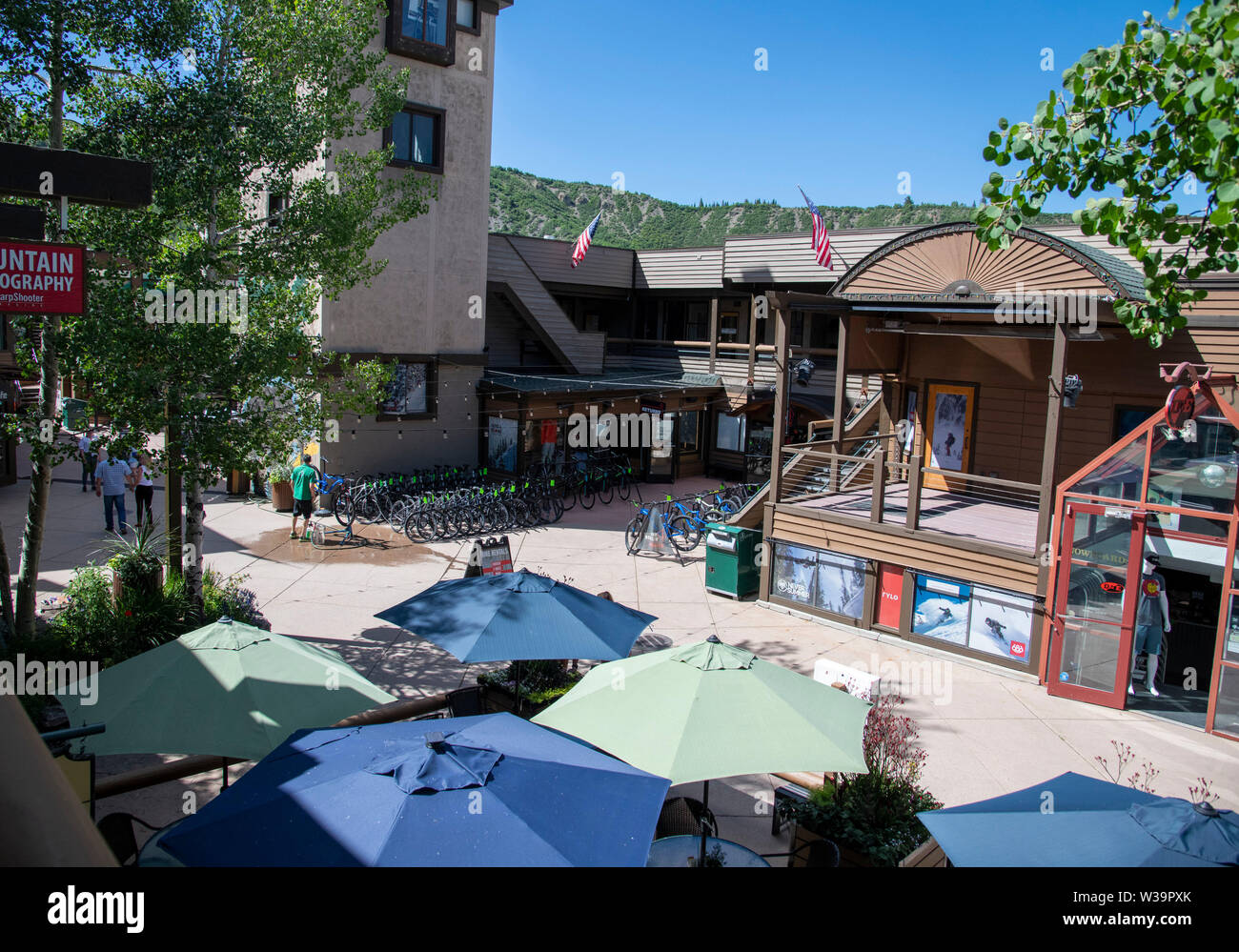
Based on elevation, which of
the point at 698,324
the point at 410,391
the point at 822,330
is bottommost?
the point at 410,391

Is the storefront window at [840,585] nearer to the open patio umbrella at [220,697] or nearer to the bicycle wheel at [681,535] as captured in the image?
the bicycle wheel at [681,535]

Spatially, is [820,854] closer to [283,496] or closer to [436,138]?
[283,496]

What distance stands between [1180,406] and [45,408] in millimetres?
12713

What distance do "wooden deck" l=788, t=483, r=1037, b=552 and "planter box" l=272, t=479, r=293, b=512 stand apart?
11.5 meters

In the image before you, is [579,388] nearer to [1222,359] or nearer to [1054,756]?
[1222,359]

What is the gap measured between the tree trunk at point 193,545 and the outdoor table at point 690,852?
7.12 metres

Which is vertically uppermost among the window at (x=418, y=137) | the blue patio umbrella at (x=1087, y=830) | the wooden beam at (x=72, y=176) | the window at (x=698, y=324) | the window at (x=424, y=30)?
the window at (x=424, y=30)

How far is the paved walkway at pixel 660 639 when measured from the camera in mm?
9070

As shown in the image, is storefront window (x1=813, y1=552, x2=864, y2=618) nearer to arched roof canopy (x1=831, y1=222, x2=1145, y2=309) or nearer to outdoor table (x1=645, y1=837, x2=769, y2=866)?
arched roof canopy (x1=831, y1=222, x2=1145, y2=309)

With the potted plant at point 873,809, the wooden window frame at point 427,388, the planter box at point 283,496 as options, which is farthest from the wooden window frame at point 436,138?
the potted plant at point 873,809

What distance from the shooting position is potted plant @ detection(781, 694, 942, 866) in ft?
22.3

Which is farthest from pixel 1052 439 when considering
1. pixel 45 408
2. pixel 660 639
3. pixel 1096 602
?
pixel 45 408

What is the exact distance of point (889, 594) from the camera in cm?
1365

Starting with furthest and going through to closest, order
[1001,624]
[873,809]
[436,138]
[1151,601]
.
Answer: [436,138] < [1001,624] < [1151,601] < [873,809]
